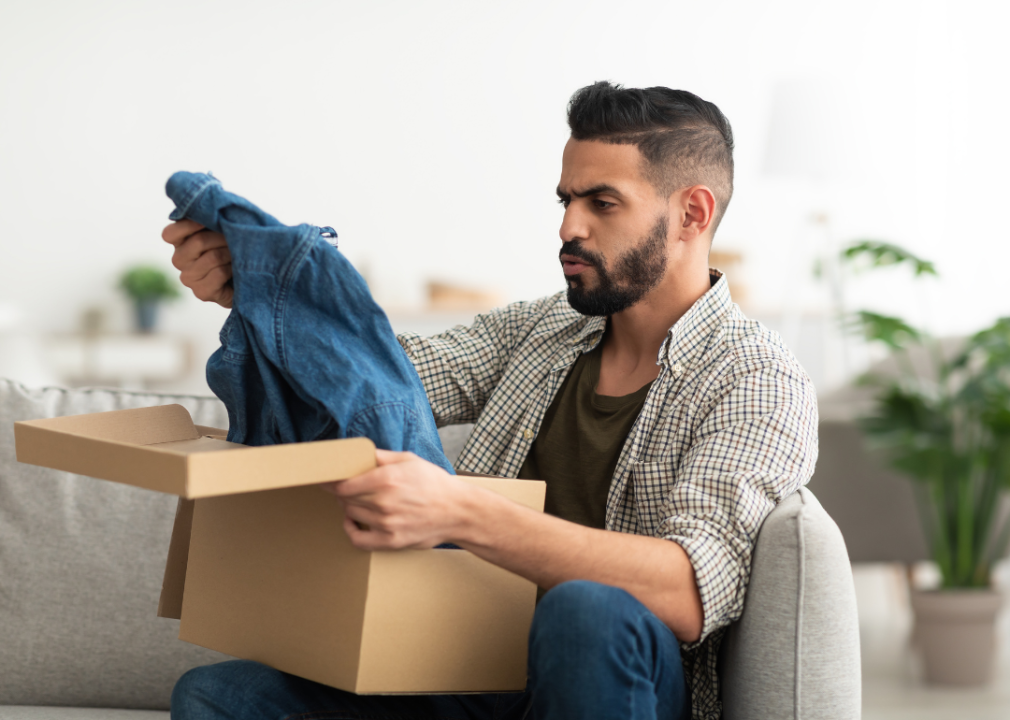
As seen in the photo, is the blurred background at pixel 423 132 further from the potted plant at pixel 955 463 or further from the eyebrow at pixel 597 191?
the eyebrow at pixel 597 191

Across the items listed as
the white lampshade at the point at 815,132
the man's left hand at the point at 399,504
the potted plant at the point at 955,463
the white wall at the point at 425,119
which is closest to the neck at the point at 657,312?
the man's left hand at the point at 399,504

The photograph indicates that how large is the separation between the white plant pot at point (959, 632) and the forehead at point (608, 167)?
1.59m

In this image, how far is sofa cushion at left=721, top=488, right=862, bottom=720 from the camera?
92cm

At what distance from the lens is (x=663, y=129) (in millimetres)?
1272

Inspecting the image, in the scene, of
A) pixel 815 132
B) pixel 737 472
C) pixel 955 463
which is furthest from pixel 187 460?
pixel 815 132

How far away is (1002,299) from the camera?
4047mm

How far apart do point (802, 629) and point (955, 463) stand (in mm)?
1551

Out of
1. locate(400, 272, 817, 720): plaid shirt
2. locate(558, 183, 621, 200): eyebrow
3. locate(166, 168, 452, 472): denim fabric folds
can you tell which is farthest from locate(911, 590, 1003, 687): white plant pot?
locate(166, 168, 452, 472): denim fabric folds

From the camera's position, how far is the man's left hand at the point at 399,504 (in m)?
0.78

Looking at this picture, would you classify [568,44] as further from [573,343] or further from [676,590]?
[676,590]

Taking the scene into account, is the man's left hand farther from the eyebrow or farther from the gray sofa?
the gray sofa

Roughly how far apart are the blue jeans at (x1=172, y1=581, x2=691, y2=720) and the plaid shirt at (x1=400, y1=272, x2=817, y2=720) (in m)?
0.09

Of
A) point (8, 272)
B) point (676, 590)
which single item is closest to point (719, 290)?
point (676, 590)

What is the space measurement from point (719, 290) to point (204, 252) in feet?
2.26
